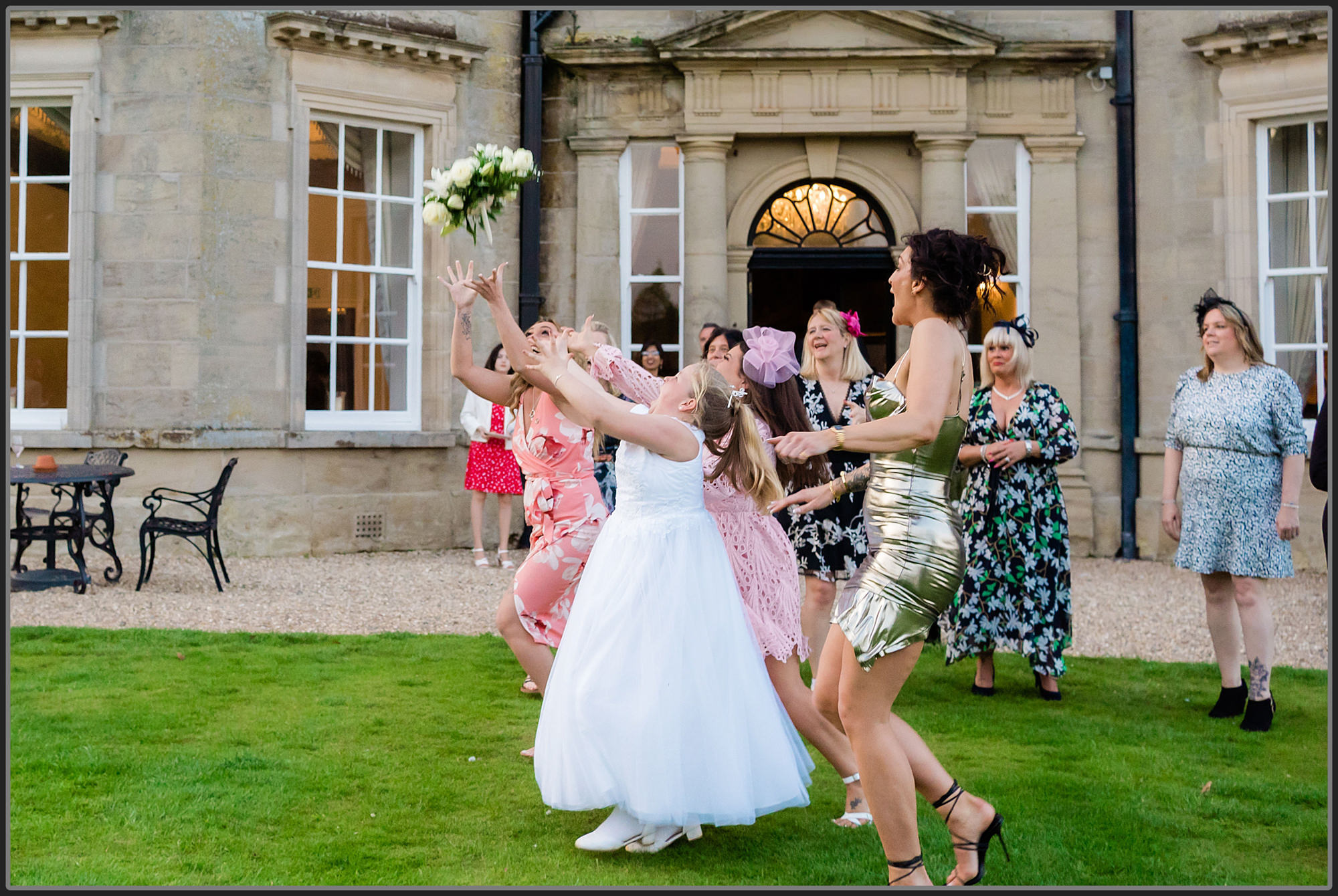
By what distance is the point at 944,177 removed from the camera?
11.5 m

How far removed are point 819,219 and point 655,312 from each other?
191cm

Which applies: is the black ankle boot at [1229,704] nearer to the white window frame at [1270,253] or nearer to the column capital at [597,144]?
the white window frame at [1270,253]

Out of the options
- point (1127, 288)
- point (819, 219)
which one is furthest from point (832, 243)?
point (1127, 288)

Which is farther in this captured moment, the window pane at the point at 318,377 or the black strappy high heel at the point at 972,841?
the window pane at the point at 318,377

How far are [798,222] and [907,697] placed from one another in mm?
7097

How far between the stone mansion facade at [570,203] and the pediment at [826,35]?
3 cm

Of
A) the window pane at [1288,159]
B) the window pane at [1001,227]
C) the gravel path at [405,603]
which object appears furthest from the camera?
the window pane at [1001,227]

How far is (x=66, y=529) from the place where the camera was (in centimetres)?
888

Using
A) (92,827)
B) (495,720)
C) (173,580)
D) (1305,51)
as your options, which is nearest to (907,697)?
(495,720)

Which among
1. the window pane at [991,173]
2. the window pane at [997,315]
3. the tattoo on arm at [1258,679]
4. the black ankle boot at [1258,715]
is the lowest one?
the black ankle boot at [1258,715]

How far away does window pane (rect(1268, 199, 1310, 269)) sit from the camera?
36.1 ft

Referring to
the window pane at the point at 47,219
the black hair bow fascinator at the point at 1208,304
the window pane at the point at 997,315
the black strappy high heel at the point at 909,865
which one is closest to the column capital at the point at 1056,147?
the window pane at the point at 997,315

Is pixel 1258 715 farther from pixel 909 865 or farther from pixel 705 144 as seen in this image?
pixel 705 144

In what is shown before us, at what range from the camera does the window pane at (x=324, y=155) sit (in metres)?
11.2
